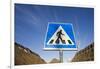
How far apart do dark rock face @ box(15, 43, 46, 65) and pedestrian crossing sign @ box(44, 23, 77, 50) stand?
127mm

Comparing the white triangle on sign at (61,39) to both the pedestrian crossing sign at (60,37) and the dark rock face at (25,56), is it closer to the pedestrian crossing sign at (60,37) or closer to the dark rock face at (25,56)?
the pedestrian crossing sign at (60,37)

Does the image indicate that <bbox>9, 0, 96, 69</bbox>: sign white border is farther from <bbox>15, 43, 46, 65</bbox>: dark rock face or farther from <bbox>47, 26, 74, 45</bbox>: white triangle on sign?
<bbox>47, 26, 74, 45</bbox>: white triangle on sign

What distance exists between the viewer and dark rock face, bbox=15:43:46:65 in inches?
69.8

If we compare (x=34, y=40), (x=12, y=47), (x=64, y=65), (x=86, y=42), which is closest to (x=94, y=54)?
(x=86, y=42)

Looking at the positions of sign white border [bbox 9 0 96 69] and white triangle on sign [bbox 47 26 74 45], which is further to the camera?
white triangle on sign [bbox 47 26 74 45]

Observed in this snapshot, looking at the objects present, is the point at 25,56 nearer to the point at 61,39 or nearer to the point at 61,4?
the point at 61,39

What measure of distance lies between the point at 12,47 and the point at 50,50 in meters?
0.36

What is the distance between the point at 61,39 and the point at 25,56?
1.25 feet

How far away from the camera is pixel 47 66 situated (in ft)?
6.12

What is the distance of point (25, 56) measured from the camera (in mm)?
1800

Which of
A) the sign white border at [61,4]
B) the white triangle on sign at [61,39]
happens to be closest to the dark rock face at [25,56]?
the sign white border at [61,4]

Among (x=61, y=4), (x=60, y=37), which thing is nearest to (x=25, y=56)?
(x=60, y=37)

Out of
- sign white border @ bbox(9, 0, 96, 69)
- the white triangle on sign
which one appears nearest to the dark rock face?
sign white border @ bbox(9, 0, 96, 69)

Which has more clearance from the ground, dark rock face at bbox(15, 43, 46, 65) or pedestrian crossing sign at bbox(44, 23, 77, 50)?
pedestrian crossing sign at bbox(44, 23, 77, 50)
